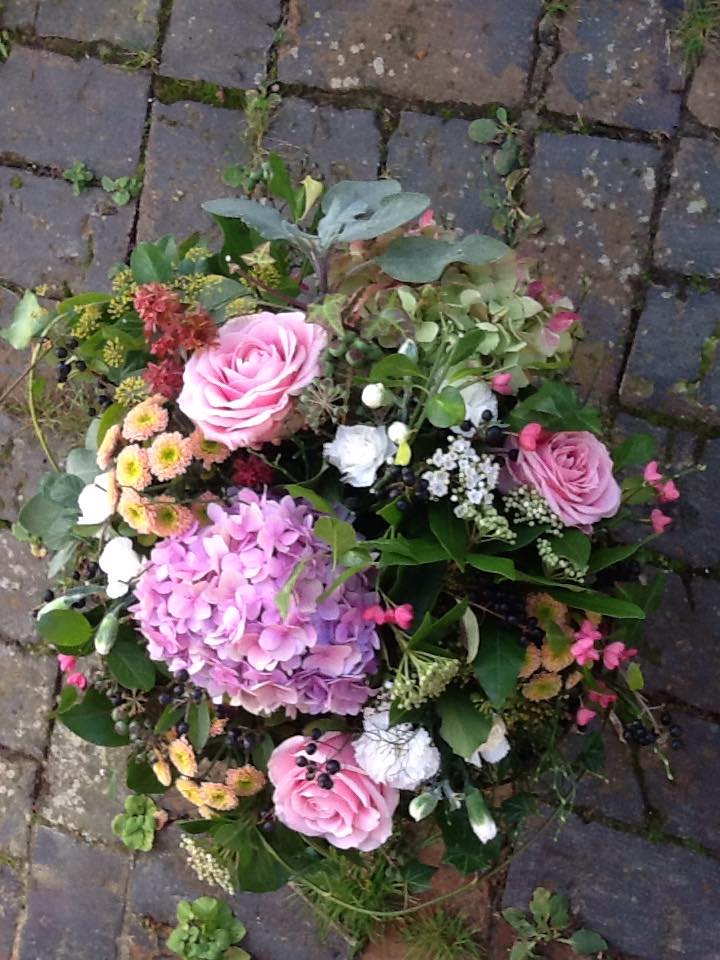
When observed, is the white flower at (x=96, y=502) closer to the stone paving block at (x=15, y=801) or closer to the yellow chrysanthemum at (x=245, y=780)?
the yellow chrysanthemum at (x=245, y=780)

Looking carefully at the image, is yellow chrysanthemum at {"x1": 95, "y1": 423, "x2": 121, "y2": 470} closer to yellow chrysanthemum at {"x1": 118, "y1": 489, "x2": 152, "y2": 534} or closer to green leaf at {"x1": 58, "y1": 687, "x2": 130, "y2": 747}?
yellow chrysanthemum at {"x1": 118, "y1": 489, "x2": 152, "y2": 534}

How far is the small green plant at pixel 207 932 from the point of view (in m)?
1.89

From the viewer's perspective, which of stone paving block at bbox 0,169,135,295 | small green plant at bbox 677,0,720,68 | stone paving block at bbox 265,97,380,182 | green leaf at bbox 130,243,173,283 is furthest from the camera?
stone paving block at bbox 0,169,135,295

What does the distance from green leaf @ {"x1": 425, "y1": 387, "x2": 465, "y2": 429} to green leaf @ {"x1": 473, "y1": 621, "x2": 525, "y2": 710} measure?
0.89 ft

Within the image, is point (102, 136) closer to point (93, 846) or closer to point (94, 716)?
point (94, 716)

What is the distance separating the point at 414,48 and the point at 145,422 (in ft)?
3.57

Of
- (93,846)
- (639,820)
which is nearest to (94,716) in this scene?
(93,846)

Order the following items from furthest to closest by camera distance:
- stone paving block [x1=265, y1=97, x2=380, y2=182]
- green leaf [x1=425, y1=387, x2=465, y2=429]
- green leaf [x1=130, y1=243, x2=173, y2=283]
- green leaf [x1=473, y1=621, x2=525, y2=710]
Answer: stone paving block [x1=265, y1=97, x2=380, y2=182], green leaf [x1=130, y1=243, x2=173, y2=283], green leaf [x1=473, y1=621, x2=525, y2=710], green leaf [x1=425, y1=387, x2=465, y2=429]

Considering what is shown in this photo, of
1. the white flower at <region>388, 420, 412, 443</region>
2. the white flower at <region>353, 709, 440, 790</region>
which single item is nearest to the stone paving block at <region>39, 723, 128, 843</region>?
the white flower at <region>353, 709, 440, 790</region>

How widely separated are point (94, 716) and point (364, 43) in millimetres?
1313

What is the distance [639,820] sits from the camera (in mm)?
1780

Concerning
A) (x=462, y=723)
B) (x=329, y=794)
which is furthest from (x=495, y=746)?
(x=329, y=794)

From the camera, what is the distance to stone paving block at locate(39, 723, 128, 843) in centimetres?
198

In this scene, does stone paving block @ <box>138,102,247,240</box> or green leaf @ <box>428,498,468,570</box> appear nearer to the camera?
green leaf @ <box>428,498,468,570</box>
